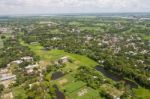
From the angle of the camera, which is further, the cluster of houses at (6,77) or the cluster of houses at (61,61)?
the cluster of houses at (61,61)

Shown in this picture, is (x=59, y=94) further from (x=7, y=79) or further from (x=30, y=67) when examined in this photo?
(x=30, y=67)

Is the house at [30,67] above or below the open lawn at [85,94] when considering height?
above

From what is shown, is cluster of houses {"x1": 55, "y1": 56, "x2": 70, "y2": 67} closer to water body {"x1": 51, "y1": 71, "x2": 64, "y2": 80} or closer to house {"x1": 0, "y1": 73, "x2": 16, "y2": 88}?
water body {"x1": 51, "y1": 71, "x2": 64, "y2": 80}

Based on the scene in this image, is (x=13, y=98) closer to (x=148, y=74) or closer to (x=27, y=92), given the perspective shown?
(x=27, y=92)

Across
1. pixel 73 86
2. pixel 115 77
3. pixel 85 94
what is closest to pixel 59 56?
pixel 115 77

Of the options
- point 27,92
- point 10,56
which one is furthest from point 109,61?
point 10,56

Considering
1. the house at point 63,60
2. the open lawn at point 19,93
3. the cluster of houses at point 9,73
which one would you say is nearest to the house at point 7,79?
the cluster of houses at point 9,73

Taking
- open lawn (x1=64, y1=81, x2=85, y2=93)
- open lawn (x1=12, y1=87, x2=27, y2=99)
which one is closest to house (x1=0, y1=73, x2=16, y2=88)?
open lawn (x1=12, y1=87, x2=27, y2=99)

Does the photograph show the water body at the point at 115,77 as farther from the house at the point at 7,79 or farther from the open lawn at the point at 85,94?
the house at the point at 7,79
